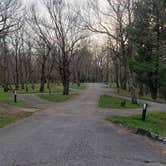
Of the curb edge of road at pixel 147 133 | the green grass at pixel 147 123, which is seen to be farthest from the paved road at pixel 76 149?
the green grass at pixel 147 123

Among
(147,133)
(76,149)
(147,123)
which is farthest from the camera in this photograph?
(147,123)

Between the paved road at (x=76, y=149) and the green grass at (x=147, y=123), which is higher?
the paved road at (x=76, y=149)

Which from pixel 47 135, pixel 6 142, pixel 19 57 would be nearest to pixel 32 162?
pixel 6 142

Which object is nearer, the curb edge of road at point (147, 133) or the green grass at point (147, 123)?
the curb edge of road at point (147, 133)

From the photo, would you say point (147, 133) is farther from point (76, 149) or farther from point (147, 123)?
point (76, 149)

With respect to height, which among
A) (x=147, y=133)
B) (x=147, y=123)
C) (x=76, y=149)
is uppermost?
(x=76, y=149)

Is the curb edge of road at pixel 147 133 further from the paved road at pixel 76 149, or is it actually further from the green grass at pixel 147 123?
the paved road at pixel 76 149

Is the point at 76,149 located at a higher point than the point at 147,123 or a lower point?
higher

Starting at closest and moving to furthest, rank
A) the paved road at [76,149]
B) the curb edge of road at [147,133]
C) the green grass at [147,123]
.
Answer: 1. the paved road at [76,149]
2. the curb edge of road at [147,133]
3. the green grass at [147,123]

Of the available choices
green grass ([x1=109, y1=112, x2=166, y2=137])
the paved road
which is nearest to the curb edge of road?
green grass ([x1=109, y1=112, x2=166, y2=137])

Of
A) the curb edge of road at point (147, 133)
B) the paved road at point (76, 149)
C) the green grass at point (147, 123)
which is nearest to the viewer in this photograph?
the paved road at point (76, 149)

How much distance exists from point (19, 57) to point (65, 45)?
17132mm

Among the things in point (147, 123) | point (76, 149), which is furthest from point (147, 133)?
point (76, 149)

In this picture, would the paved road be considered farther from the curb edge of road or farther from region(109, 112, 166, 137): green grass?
region(109, 112, 166, 137): green grass
